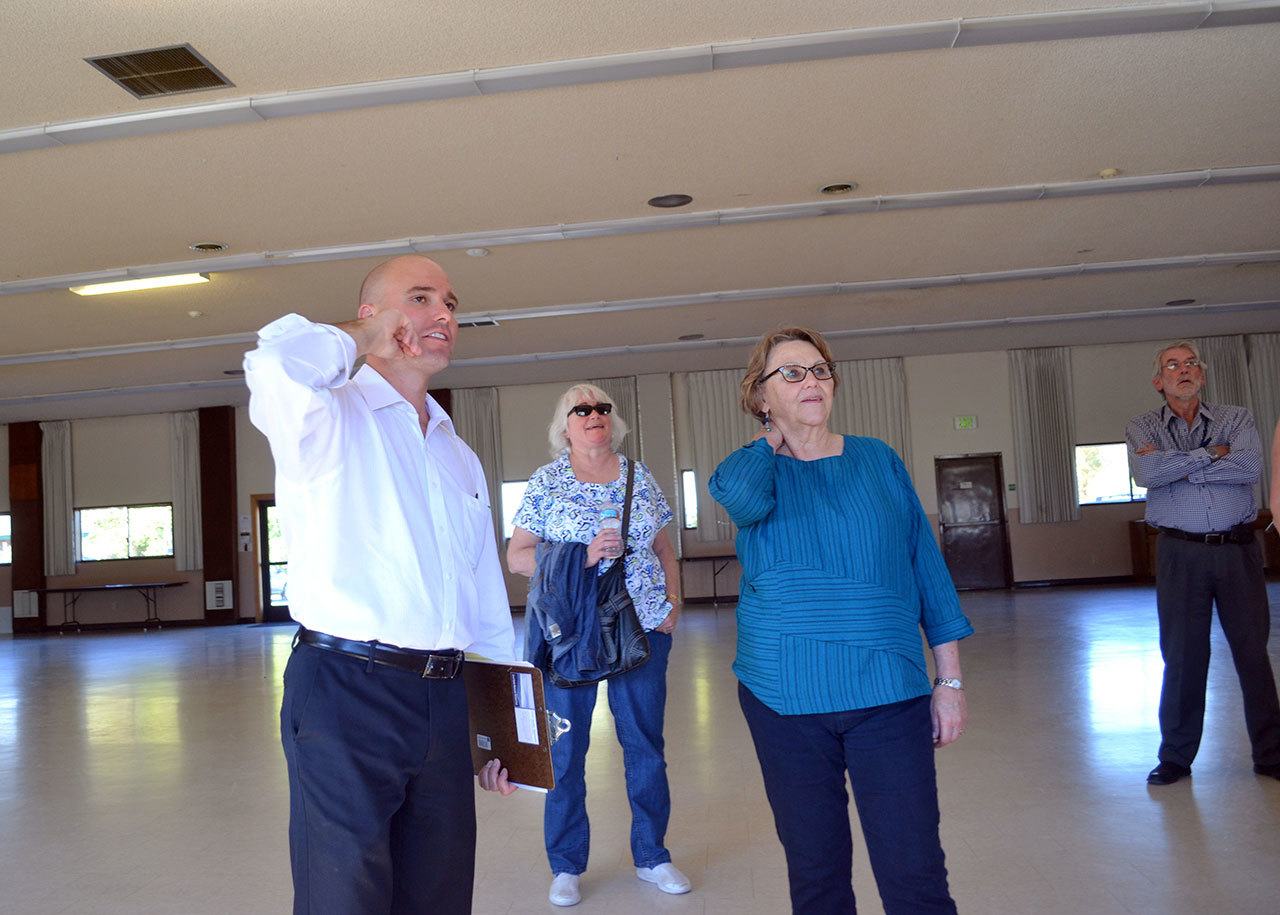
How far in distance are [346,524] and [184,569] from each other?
61.5 ft

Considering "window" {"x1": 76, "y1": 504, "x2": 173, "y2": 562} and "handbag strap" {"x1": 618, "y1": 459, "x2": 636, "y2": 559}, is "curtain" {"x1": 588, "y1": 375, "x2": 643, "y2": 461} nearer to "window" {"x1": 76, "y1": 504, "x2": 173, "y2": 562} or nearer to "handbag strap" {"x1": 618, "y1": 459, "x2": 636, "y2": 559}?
"window" {"x1": 76, "y1": 504, "x2": 173, "y2": 562}

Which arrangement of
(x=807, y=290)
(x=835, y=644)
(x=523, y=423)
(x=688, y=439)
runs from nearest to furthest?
(x=835, y=644)
(x=807, y=290)
(x=688, y=439)
(x=523, y=423)

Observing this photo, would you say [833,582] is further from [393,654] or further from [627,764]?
[627,764]

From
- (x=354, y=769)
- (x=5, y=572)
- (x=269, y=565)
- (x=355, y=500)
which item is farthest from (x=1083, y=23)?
(x=5, y=572)

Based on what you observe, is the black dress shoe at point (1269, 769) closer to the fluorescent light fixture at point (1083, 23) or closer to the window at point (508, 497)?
the fluorescent light fixture at point (1083, 23)

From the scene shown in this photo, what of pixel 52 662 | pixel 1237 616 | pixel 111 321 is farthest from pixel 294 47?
pixel 52 662

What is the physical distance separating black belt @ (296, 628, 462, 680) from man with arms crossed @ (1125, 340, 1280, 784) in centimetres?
354

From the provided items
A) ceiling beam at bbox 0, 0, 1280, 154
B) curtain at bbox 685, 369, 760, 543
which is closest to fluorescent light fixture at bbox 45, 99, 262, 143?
ceiling beam at bbox 0, 0, 1280, 154

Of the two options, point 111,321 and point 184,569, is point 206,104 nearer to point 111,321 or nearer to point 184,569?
point 111,321

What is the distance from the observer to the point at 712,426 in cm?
1778

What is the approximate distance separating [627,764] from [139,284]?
830cm

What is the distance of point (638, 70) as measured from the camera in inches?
233

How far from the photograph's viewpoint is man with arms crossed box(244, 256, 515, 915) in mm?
1892

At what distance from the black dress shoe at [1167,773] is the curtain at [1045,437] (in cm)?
1307
